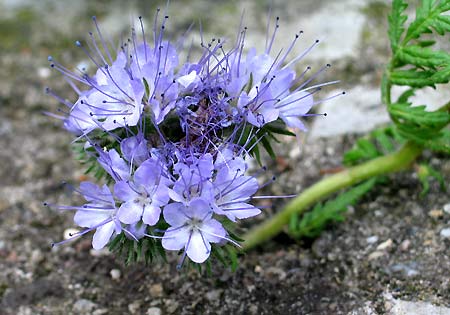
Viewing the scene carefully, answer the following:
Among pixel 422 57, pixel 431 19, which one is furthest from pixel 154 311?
pixel 431 19

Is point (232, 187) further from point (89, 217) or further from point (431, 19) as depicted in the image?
point (431, 19)

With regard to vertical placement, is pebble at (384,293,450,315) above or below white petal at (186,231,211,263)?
below

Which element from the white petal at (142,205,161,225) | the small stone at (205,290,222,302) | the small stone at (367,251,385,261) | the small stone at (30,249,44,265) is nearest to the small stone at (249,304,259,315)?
the small stone at (205,290,222,302)

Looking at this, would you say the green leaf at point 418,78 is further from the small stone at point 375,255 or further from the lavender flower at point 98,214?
the lavender flower at point 98,214

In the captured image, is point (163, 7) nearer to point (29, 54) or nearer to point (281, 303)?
point (29, 54)

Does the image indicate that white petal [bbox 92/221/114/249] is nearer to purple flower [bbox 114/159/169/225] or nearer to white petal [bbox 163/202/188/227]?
purple flower [bbox 114/159/169/225]

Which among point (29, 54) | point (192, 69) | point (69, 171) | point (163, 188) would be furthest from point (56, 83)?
point (163, 188)
